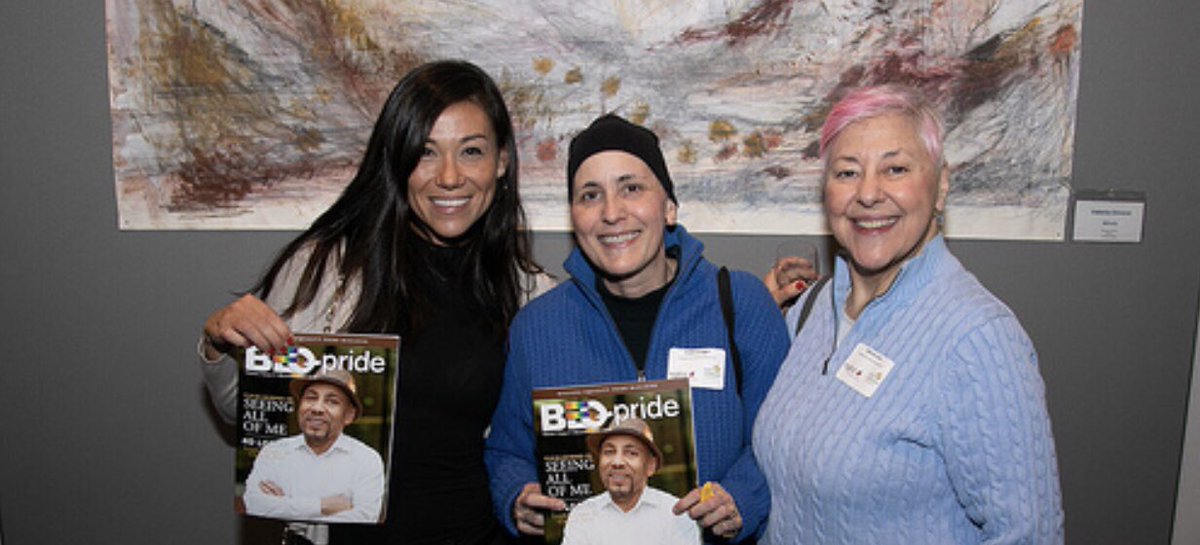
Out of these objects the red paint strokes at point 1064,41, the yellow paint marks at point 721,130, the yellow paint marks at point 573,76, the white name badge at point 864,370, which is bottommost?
the white name badge at point 864,370

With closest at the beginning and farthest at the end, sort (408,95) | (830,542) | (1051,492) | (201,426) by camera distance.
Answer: (1051,492) → (830,542) → (408,95) → (201,426)

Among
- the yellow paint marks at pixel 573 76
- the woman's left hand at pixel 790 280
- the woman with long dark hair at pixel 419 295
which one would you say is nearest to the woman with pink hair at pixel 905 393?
the woman's left hand at pixel 790 280

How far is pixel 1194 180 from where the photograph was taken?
292 cm

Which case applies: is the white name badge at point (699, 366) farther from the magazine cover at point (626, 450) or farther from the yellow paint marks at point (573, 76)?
the yellow paint marks at point (573, 76)

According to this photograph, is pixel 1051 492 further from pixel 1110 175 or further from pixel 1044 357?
pixel 1110 175

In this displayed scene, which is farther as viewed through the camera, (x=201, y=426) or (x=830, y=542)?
(x=201, y=426)

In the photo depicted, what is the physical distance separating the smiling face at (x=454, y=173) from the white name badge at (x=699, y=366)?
741 millimetres

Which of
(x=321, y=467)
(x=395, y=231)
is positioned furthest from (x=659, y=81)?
(x=321, y=467)

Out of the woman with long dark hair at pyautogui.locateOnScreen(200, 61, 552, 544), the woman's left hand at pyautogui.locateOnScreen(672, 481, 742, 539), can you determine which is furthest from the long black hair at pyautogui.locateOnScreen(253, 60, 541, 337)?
the woman's left hand at pyautogui.locateOnScreen(672, 481, 742, 539)

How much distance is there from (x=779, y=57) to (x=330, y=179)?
188 cm

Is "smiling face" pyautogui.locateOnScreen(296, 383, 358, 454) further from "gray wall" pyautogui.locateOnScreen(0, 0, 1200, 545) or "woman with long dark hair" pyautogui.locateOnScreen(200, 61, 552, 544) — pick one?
"gray wall" pyautogui.locateOnScreen(0, 0, 1200, 545)

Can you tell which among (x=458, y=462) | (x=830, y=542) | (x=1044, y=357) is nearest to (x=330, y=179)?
(x=458, y=462)

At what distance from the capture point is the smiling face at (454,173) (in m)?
2.08

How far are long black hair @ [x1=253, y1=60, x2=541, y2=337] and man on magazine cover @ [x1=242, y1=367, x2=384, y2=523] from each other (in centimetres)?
24
